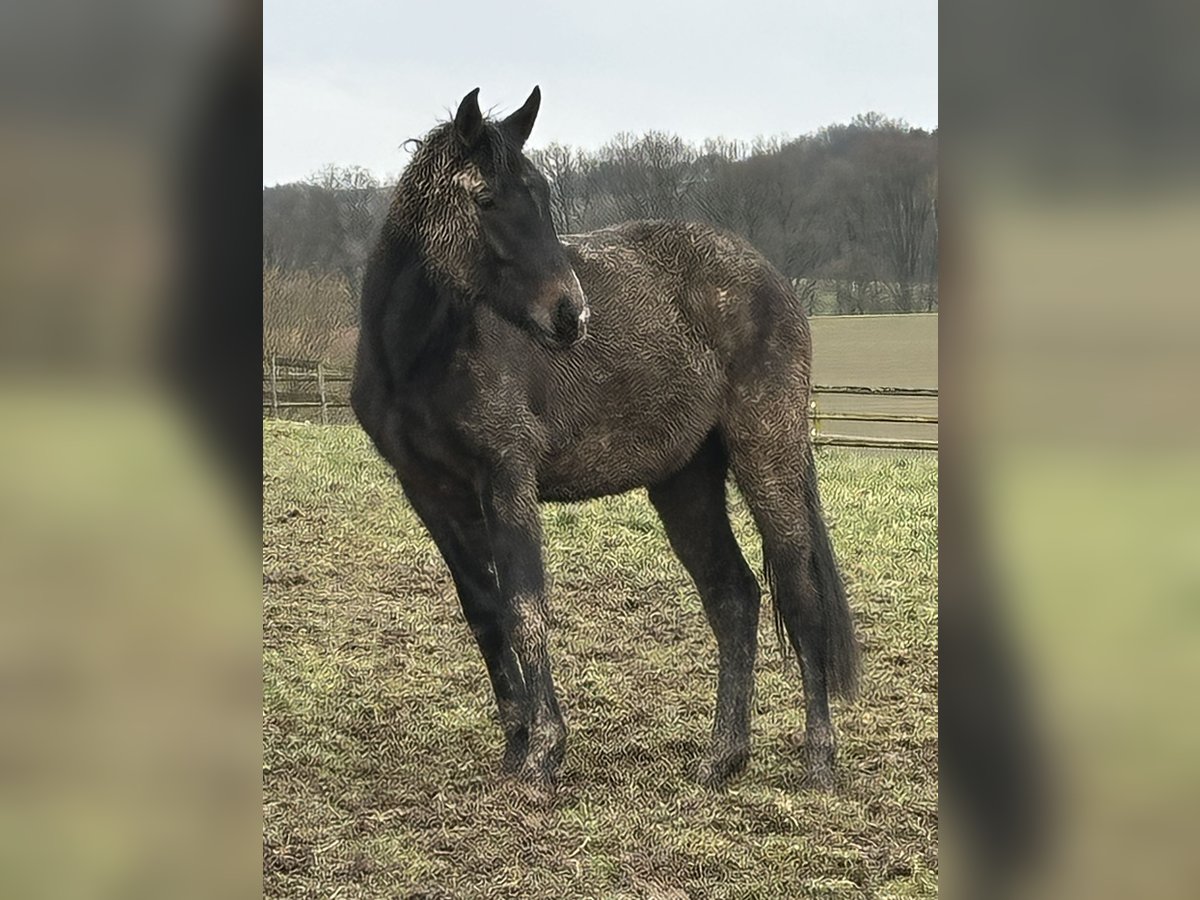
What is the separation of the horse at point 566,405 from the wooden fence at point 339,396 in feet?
0.76

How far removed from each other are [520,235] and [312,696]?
1.61 meters

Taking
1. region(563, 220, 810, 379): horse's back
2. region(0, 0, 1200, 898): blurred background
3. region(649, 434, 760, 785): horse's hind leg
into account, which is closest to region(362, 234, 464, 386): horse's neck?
region(563, 220, 810, 379): horse's back

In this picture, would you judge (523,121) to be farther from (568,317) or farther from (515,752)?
(515,752)

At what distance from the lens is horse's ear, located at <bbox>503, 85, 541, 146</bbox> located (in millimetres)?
2312

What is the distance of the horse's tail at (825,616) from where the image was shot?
2824 mm

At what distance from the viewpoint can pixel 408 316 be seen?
2.51 metres

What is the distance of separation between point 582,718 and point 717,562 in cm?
56

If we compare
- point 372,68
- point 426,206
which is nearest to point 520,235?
point 426,206

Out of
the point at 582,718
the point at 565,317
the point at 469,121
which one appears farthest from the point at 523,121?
the point at 582,718

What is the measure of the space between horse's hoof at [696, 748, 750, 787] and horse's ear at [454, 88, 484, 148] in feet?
5.23

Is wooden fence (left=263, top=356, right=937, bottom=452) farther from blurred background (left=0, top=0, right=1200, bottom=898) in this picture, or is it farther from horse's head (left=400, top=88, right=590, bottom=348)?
blurred background (left=0, top=0, right=1200, bottom=898)
